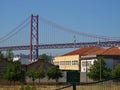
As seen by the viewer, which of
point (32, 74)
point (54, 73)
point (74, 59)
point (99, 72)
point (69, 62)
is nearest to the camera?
point (99, 72)

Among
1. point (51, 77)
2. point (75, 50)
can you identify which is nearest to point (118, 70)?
point (51, 77)

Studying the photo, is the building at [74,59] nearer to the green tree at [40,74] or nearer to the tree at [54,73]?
the tree at [54,73]

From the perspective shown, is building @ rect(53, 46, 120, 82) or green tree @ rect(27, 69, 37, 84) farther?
building @ rect(53, 46, 120, 82)

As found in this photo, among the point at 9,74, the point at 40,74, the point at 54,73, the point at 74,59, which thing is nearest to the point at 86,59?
the point at 74,59

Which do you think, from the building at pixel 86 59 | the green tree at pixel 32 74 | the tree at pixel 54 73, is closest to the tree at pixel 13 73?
the green tree at pixel 32 74

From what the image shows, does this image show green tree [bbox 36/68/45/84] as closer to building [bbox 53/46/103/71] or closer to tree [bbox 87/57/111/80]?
tree [bbox 87/57/111/80]

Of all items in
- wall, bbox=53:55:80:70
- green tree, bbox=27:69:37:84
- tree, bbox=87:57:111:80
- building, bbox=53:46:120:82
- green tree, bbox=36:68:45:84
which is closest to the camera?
tree, bbox=87:57:111:80

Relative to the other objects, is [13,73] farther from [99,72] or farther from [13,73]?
[99,72]

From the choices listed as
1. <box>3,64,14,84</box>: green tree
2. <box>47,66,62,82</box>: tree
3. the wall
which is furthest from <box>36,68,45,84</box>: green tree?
the wall

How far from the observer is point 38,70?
78125 mm

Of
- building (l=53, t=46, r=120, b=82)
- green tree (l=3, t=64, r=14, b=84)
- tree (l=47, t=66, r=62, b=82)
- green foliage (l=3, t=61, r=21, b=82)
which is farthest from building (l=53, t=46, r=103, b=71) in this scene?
green tree (l=3, t=64, r=14, b=84)

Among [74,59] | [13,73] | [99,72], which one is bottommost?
[13,73]

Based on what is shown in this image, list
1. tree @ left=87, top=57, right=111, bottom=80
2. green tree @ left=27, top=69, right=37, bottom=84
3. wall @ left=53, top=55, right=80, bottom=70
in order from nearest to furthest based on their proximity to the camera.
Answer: tree @ left=87, top=57, right=111, bottom=80, green tree @ left=27, top=69, right=37, bottom=84, wall @ left=53, top=55, right=80, bottom=70

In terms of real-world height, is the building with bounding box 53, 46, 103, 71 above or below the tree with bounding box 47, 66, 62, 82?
above
